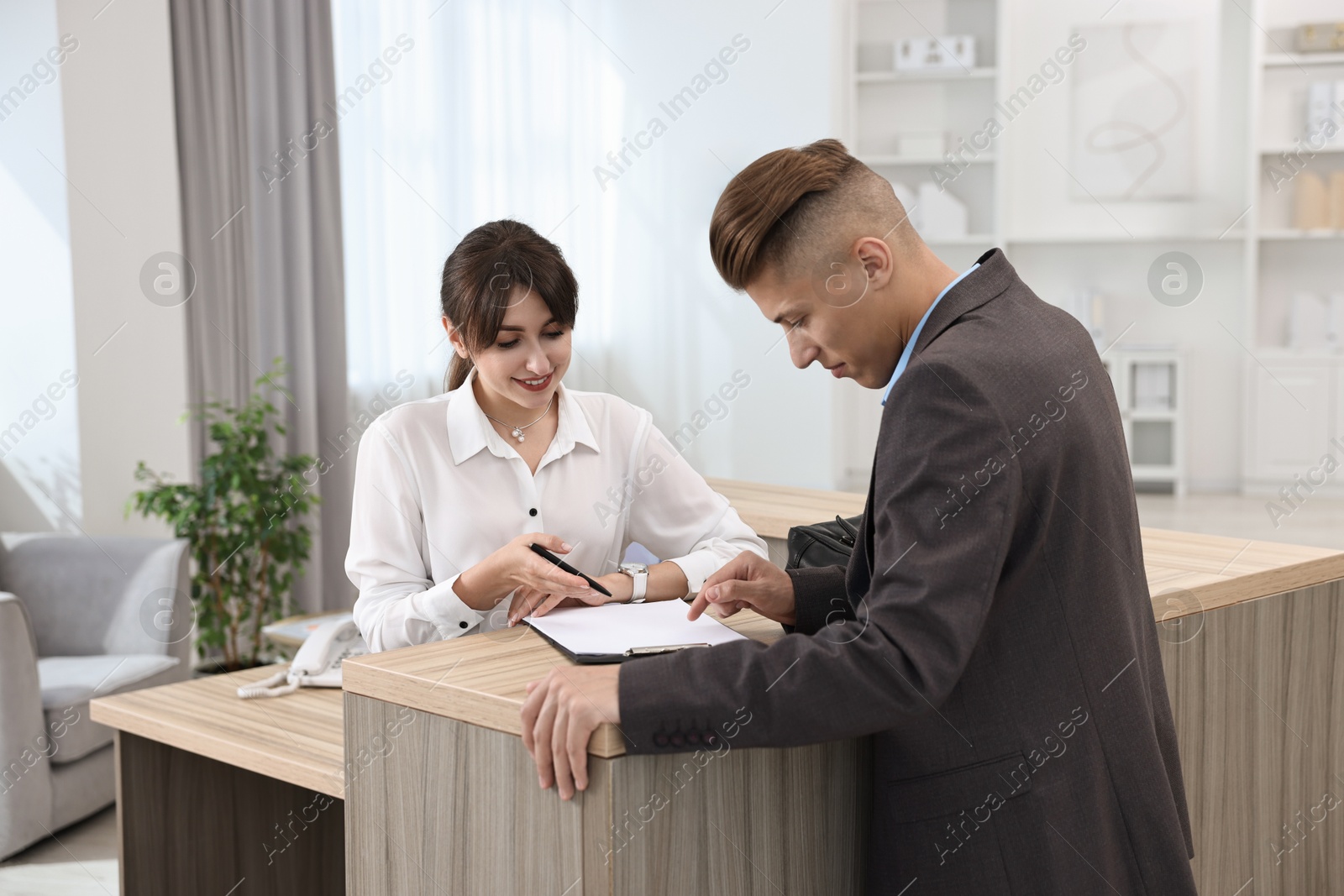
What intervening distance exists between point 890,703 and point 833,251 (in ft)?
1.52

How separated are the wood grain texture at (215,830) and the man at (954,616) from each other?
4.09 ft

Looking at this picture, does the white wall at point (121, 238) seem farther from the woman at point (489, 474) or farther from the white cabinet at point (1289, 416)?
the white cabinet at point (1289, 416)

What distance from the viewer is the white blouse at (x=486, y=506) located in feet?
5.71

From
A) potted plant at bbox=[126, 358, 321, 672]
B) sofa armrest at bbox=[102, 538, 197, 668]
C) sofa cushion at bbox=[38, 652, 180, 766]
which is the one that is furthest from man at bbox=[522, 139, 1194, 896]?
potted plant at bbox=[126, 358, 321, 672]

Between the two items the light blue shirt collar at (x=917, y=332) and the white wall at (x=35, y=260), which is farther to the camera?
the white wall at (x=35, y=260)

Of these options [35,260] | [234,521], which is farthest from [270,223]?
[234,521]

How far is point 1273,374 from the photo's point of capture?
675 centimetres

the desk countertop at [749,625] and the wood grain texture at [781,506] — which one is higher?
the wood grain texture at [781,506]

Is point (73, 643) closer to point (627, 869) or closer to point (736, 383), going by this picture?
point (627, 869)

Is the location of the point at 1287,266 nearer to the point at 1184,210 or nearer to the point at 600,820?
the point at 1184,210

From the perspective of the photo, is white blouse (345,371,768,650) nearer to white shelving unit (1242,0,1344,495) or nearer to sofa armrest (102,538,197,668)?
sofa armrest (102,538,197,668)

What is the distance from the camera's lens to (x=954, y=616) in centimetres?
106

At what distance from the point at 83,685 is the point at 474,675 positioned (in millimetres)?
2304

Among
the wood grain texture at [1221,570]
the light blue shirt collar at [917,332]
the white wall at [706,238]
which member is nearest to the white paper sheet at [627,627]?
the light blue shirt collar at [917,332]
